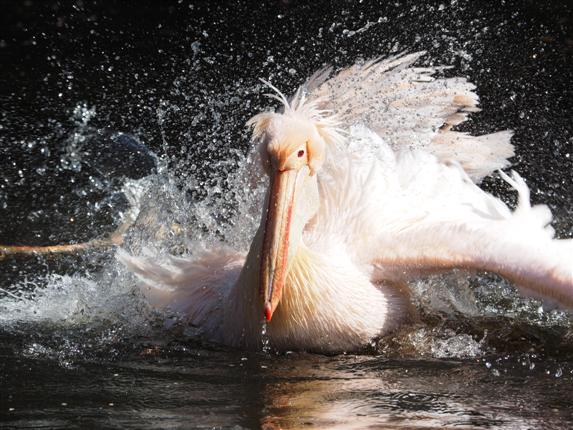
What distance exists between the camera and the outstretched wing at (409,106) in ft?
12.8

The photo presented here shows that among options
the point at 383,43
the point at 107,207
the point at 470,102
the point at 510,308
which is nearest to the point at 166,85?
the point at 383,43

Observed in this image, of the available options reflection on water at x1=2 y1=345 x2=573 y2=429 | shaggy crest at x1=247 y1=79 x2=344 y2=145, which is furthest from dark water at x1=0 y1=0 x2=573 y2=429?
shaggy crest at x1=247 y1=79 x2=344 y2=145

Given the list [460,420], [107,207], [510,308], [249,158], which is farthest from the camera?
[107,207]

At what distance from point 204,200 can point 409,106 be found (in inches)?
45.9

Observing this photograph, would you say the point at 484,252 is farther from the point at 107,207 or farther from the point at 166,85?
the point at 166,85

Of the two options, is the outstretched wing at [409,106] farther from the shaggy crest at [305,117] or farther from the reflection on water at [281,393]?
the reflection on water at [281,393]

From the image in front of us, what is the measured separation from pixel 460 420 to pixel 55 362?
1396 millimetres

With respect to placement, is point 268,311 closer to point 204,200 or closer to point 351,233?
point 351,233

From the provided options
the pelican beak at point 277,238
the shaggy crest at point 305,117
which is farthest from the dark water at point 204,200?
the shaggy crest at point 305,117

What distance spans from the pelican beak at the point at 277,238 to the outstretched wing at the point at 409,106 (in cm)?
49

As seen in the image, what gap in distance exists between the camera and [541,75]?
288 inches

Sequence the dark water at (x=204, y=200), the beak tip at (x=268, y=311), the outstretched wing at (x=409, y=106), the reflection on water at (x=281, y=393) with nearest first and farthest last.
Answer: the reflection on water at (x=281, y=393), the dark water at (x=204, y=200), the beak tip at (x=268, y=311), the outstretched wing at (x=409, y=106)

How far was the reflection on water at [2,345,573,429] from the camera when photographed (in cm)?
260

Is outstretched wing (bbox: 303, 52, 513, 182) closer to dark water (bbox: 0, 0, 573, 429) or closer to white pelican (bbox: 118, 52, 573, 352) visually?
white pelican (bbox: 118, 52, 573, 352)
